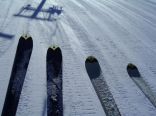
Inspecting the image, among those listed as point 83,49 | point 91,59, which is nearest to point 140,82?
point 91,59

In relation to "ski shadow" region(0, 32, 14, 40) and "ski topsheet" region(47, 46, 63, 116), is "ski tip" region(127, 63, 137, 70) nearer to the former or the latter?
"ski topsheet" region(47, 46, 63, 116)

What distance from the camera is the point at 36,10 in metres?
12.5

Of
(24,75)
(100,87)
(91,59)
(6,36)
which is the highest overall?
(6,36)

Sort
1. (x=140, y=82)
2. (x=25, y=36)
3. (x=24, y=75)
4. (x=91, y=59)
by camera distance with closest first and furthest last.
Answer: (x=24, y=75), (x=140, y=82), (x=91, y=59), (x=25, y=36)

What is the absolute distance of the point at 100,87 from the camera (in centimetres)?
→ 688

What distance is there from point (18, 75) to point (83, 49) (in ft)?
9.20

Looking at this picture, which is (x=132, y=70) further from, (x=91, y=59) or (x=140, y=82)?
(x=91, y=59)

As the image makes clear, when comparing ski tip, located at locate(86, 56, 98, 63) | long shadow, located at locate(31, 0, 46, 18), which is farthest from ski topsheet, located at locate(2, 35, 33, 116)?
long shadow, located at locate(31, 0, 46, 18)

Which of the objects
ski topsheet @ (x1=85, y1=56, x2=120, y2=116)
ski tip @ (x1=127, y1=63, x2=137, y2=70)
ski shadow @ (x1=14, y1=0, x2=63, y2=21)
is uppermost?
ski shadow @ (x1=14, y1=0, x2=63, y2=21)

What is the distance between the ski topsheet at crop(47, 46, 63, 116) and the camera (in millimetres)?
5930

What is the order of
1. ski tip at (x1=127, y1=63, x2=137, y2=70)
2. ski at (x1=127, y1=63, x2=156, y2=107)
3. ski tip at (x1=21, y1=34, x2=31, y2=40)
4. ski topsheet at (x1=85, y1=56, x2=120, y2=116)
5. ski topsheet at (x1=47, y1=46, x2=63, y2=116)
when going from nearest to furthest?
ski topsheet at (x1=47, y1=46, x2=63, y2=116)
ski topsheet at (x1=85, y1=56, x2=120, y2=116)
ski at (x1=127, y1=63, x2=156, y2=107)
ski tip at (x1=127, y1=63, x2=137, y2=70)
ski tip at (x1=21, y1=34, x2=31, y2=40)

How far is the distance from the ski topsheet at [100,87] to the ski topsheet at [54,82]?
3.07ft

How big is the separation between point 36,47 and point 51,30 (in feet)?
5.79

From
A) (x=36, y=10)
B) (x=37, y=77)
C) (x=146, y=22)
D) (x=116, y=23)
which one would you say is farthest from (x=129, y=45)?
(x=36, y=10)
